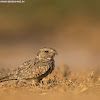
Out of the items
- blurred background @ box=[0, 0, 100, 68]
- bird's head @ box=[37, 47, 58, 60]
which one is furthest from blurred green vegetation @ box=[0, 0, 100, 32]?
bird's head @ box=[37, 47, 58, 60]

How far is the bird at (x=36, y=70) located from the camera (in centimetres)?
591

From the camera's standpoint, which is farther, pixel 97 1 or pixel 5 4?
pixel 5 4

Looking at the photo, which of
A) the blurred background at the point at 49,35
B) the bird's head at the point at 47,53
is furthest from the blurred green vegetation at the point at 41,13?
the bird's head at the point at 47,53

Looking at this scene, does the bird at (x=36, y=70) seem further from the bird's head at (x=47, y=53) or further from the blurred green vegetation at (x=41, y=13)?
the blurred green vegetation at (x=41, y=13)

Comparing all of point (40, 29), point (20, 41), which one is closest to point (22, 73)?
point (20, 41)

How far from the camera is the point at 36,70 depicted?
5.92 m

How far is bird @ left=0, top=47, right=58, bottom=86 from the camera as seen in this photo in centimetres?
591

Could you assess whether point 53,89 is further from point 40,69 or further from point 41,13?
point 41,13

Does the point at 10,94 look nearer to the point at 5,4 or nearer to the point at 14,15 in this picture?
the point at 14,15

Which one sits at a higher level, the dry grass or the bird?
the bird

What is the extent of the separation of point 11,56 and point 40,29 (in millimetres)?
6261

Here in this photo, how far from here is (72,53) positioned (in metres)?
12.5

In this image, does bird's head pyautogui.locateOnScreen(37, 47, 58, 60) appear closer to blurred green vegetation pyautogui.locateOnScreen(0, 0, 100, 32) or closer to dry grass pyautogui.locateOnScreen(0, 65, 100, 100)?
dry grass pyautogui.locateOnScreen(0, 65, 100, 100)

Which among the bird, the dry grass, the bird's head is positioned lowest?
the dry grass
